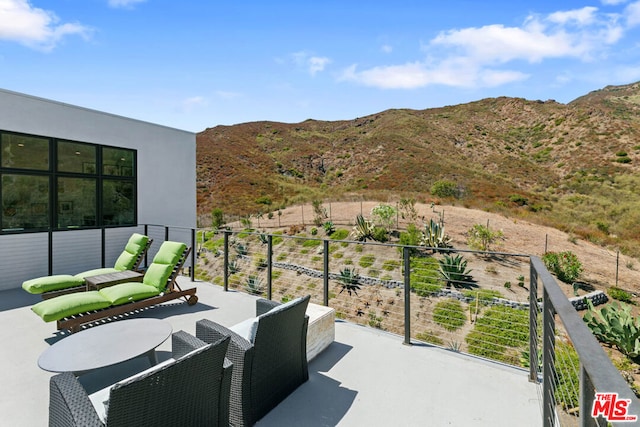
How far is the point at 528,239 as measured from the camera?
40.2 feet

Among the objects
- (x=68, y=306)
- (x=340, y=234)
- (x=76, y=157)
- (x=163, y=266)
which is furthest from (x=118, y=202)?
(x=340, y=234)

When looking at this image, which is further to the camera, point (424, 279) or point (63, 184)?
point (424, 279)

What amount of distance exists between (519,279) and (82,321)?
33.3ft

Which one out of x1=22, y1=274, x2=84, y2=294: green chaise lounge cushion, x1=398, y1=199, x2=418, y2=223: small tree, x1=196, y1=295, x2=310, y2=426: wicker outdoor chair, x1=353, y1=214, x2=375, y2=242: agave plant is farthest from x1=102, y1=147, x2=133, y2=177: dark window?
x1=398, y1=199, x2=418, y2=223: small tree

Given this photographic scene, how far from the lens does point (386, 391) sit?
8.14ft

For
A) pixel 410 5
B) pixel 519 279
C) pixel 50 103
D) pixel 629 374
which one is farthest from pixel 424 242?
pixel 50 103

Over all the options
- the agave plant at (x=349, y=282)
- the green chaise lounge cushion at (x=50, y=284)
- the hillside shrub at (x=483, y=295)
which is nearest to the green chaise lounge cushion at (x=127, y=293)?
the green chaise lounge cushion at (x=50, y=284)

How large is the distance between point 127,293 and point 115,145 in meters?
4.64

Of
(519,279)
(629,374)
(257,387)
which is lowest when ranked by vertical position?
(629,374)

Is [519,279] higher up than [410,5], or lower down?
lower down

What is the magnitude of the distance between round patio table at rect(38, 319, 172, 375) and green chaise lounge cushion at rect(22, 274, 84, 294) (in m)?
2.18

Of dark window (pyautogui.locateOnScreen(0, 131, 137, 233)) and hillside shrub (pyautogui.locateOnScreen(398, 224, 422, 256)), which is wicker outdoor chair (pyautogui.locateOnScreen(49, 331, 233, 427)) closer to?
dark window (pyautogui.locateOnScreen(0, 131, 137, 233))

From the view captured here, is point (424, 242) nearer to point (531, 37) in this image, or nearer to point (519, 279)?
point (519, 279)

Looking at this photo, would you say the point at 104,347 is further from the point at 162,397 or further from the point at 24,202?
the point at 24,202
